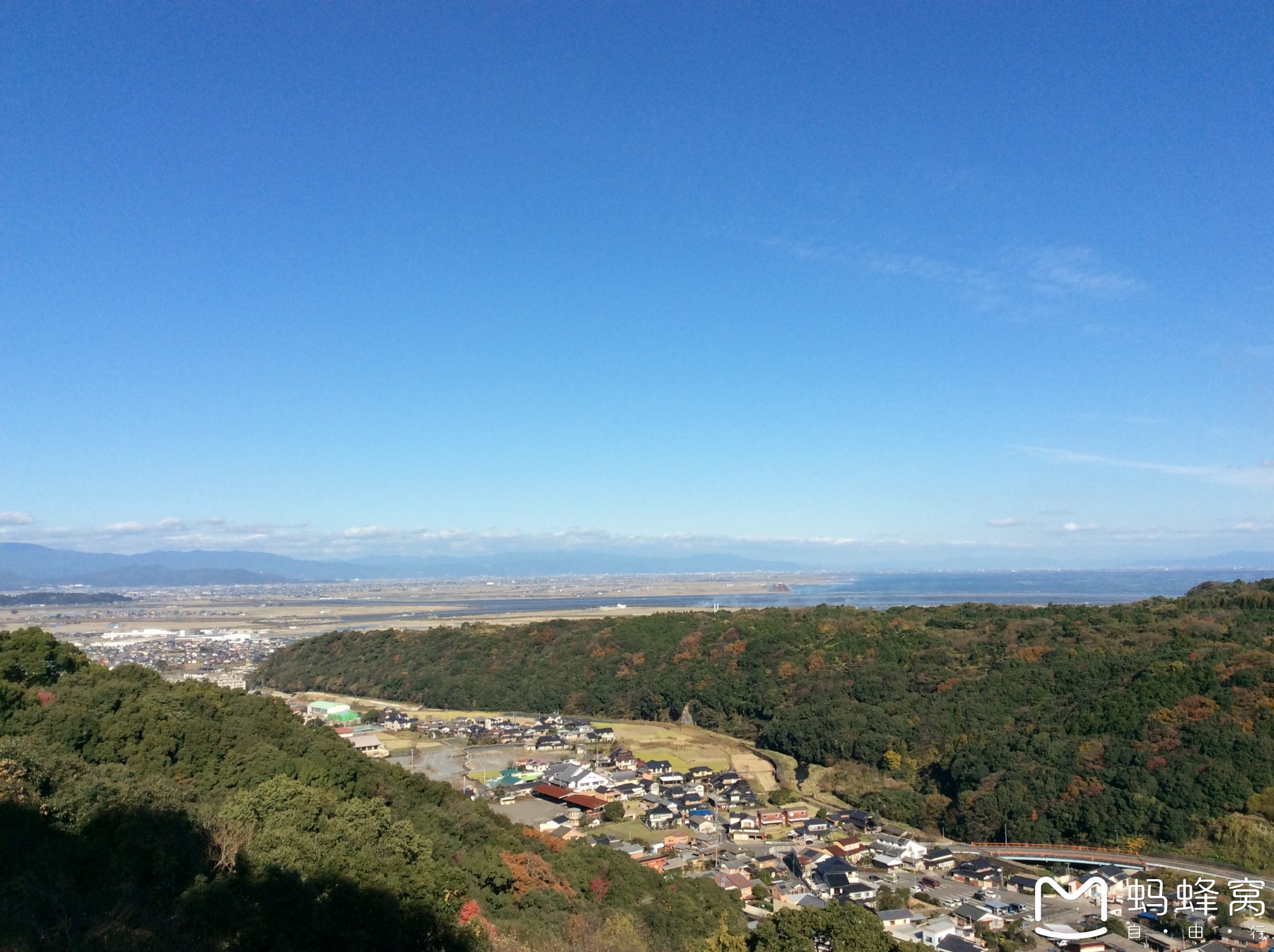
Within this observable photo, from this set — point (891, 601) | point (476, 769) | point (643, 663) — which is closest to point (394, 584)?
point (891, 601)

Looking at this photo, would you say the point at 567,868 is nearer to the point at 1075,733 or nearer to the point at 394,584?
the point at 1075,733

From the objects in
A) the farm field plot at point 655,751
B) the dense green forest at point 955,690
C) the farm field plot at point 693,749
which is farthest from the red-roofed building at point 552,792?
the dense green forest at point 955,690

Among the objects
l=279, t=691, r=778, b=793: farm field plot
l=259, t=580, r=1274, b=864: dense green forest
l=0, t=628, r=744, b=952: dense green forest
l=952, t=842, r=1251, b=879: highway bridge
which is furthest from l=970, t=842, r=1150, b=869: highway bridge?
l=0, t=628, r=744, b=952: dense green forest

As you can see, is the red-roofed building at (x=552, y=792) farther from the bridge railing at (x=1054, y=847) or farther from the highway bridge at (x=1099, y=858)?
the bridge railing at (x=1054, y=847)

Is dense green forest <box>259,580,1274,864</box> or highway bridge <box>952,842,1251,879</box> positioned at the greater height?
dense green forest <box>259,580,1274,864</box>

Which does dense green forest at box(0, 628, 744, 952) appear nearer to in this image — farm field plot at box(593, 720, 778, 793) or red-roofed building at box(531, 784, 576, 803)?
red-roofed building at box(531, 784, 576, 803)
